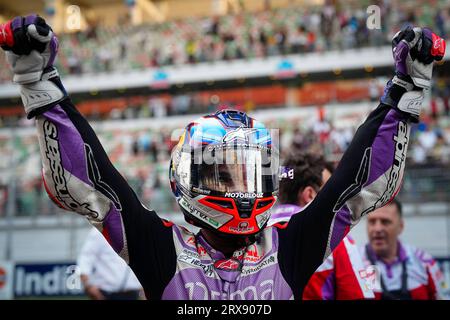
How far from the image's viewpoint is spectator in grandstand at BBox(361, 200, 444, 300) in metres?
5.55

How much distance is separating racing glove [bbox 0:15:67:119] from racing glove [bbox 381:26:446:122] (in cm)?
125

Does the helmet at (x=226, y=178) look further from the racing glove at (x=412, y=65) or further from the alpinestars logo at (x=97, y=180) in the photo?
the racing glove at (x=412, y=65)

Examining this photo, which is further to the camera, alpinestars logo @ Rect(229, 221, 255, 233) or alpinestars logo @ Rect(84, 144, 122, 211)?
alpinestars logo @ Rect(229, 221, 255, 233)

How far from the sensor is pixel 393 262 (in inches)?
224

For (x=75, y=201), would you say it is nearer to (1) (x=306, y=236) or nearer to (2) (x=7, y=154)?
(1) (x=306, y=236)

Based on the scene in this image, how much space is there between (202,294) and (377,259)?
3627mm

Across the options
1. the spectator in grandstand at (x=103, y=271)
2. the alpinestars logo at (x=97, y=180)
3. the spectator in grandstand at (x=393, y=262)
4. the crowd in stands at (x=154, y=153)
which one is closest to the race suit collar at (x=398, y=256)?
the spectator in grandstand at (x=393, y=262)

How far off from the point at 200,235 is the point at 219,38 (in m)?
25.5

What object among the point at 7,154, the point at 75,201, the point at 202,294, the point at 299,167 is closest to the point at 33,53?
the point at 75,201

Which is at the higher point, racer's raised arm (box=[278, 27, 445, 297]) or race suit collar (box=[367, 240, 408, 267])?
racer's raised arm (box=[278, 27, 445, 297])

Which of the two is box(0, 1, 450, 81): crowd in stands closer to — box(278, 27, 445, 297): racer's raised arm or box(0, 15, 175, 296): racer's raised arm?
box(278, 27, 445, 297): racer's raised arm

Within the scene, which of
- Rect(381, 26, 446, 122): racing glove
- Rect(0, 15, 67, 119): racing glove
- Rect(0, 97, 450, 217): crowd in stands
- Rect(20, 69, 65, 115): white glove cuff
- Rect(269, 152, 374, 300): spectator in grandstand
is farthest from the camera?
Rect(0, 97, 450, 217): crowd in stands

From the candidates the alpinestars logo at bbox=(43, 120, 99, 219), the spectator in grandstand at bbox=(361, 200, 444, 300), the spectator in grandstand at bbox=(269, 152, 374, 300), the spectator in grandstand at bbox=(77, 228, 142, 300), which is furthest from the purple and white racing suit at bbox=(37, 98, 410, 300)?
the spectator in grandstand at bbox=(77, 228, 142, 300)
